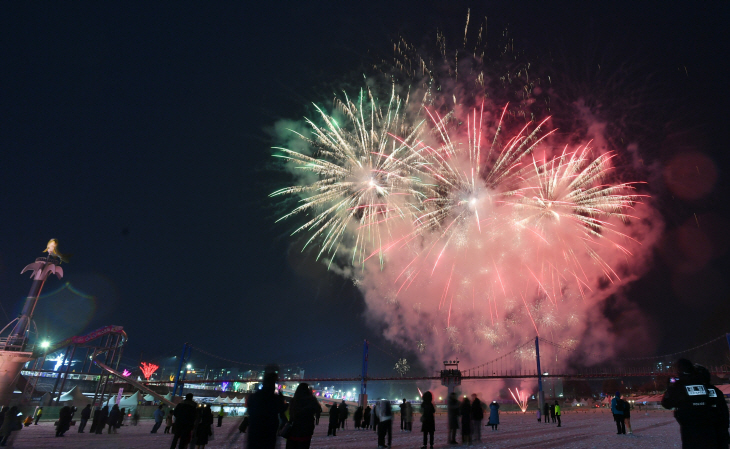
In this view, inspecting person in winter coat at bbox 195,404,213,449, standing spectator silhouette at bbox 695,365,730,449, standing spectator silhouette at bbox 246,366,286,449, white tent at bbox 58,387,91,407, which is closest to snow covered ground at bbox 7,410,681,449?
person in winter coat at bbox 195,404,213,449

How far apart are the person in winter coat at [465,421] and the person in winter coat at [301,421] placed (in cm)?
852

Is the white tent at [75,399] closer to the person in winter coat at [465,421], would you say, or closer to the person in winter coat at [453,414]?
the person in winter coat at [453,414]

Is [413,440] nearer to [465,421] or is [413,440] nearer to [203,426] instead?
[465,421]

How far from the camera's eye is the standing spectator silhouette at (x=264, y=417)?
4805mm

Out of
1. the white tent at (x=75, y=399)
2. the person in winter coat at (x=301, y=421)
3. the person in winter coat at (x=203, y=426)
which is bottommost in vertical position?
the white tent at (x=75, y=399)

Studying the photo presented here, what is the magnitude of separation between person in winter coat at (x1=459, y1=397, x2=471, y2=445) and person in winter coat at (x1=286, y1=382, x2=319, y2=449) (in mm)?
8522

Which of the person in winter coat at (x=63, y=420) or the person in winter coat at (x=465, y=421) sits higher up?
the person in winter coat at (x=465, y=421)

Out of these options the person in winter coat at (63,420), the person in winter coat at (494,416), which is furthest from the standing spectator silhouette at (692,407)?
the person in winter coat at (63,420)

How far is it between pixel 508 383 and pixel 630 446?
A: 409ft

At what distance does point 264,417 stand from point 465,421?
30.7 ft

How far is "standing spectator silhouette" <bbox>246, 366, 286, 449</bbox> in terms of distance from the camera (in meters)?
4.80

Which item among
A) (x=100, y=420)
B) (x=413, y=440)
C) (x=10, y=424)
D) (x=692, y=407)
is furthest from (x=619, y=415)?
(x=100, y=420)

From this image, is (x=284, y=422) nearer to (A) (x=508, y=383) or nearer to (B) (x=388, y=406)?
(B) (x=388, y=406)

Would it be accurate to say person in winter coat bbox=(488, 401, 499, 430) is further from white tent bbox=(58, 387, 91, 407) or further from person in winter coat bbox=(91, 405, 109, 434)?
white tent bbox=(58, 387, 91, 407)
